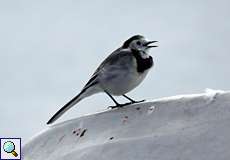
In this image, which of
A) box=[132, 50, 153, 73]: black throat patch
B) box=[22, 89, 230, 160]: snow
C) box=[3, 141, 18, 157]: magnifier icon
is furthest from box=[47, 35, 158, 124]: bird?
box=[22, 89, 230, 160]: snow

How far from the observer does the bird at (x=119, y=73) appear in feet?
25.9

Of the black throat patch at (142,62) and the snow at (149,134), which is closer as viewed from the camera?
the snow at (149,134)

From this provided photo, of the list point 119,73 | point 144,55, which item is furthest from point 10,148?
point 144,55

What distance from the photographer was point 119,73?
7.87m

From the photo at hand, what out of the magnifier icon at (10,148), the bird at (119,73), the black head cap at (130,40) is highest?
the black head cap at (130,40)

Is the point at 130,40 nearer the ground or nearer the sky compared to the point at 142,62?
nearer the sky

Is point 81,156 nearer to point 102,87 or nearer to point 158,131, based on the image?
point 158,131

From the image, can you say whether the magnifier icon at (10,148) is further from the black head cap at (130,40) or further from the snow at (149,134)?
the black head cap at (130,40)

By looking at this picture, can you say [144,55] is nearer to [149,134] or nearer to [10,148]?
[10,148]

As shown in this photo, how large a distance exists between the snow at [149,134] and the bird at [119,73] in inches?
47.6

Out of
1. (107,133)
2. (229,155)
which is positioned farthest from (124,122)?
(229,155)

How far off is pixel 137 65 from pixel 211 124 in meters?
2.90

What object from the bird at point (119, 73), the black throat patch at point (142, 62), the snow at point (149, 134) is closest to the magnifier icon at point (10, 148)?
the snow at point (149, 134)

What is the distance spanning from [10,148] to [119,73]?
61.7 inches
